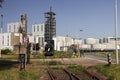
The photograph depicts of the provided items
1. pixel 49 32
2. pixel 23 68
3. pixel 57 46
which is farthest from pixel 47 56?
pixel 49 32

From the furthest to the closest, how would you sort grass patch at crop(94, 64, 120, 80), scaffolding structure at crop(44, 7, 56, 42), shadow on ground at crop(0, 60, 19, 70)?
scaffolding structure at crop(44, 7, 56, 42), shadow on ground at crop(0, 60, 19, 70), grass patch at crop(94, 64, 120, 80)

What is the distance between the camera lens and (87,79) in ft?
61.7

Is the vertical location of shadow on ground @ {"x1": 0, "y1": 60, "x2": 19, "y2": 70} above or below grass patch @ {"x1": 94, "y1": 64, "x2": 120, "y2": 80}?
below

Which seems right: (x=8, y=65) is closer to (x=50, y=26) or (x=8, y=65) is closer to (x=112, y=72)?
(x=112, y=72)

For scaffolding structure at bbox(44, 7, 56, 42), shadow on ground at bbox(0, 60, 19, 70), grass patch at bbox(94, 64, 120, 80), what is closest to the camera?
grass patch at bbox(94, 64, 120, 80)

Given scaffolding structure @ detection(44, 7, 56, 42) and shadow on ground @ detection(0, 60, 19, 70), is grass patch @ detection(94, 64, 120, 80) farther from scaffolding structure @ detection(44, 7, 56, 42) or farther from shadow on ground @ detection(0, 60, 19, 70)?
scaffolding structure @ detection(44, 7, 56, 42)

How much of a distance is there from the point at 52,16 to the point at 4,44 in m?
37.1

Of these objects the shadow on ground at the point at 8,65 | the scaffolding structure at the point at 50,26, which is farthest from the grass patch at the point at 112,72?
the scaffolding structure at the point at 50,26

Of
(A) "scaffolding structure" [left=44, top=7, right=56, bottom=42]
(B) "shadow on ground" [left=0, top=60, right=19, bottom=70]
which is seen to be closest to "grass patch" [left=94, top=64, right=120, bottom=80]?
(B) "shadow on ground" [left=0, top=60, right=19, bottom=70]

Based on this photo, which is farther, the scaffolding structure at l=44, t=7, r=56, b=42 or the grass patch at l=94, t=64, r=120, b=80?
the scaffolding structure at l=44, t=7, r=56, b=42

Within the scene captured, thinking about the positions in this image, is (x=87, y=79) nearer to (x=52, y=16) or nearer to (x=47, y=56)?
(x=47, y=56)

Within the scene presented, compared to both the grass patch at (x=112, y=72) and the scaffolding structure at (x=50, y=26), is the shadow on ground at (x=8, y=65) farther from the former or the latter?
the scaffolding structure at (x=50, y=26)

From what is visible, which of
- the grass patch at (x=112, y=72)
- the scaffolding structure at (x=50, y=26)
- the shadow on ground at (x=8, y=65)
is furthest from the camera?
the scaffolding structure at (x=50, y=26)

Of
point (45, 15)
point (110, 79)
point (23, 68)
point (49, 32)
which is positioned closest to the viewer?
point (110, 79)
